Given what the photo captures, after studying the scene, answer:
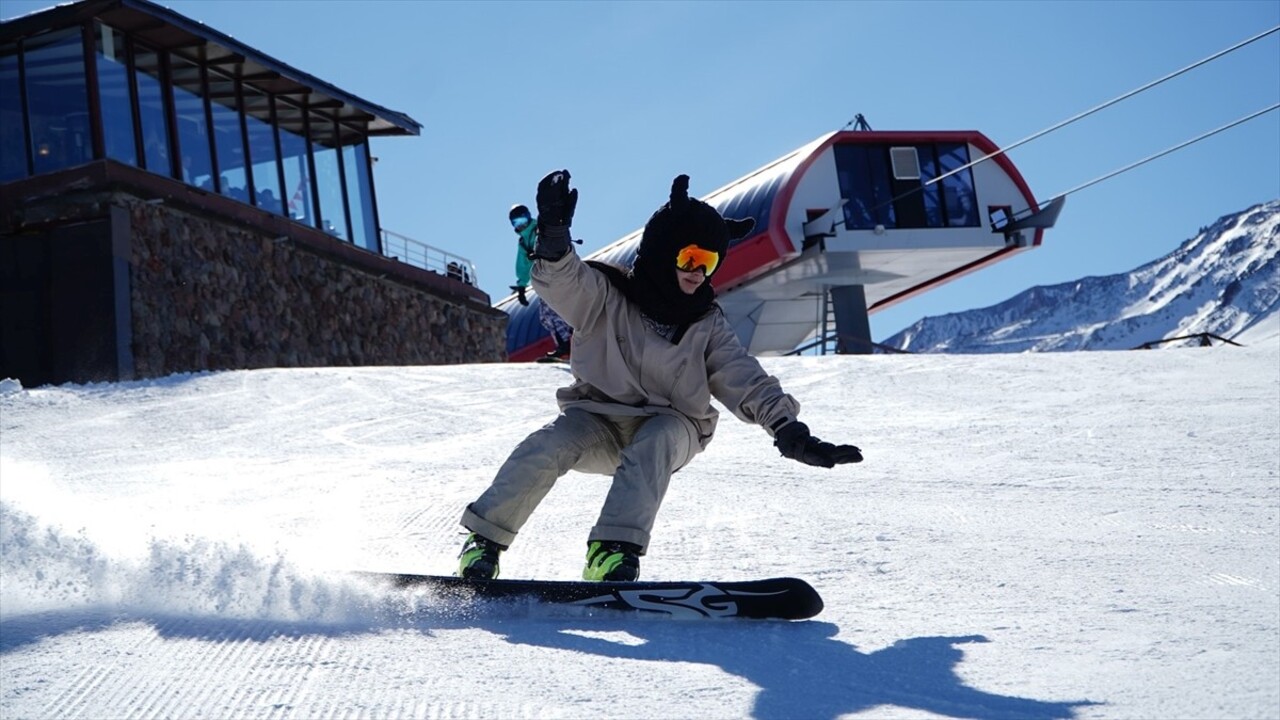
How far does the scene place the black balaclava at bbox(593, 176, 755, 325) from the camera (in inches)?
176

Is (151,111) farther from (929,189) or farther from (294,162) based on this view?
(929,189)

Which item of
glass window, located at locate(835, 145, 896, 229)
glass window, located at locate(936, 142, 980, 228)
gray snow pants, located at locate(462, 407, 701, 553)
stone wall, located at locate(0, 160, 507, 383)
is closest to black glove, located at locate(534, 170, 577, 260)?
gray snow pants, located at locate(462, 407, 701, 553)

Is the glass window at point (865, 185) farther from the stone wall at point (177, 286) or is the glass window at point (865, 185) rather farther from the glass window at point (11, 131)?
the glass window at point (11, 131)

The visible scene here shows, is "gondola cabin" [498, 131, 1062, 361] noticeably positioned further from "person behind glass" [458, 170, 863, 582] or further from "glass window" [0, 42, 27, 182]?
"person behind glass" [458, 170, 863, 582]

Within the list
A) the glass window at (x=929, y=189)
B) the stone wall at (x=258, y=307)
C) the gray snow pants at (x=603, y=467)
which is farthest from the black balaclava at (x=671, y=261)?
the glass window at (x=929, y=189)

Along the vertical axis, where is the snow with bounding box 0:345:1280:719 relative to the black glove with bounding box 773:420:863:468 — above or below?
below

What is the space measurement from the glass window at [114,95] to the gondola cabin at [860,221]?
9.78 meters

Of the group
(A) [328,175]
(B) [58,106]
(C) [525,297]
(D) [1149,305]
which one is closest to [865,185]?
(A) [328,175]

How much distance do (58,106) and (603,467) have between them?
1256 cm

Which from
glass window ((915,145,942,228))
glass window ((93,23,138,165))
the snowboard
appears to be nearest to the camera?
the snowboard

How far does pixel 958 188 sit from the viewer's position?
2616 centimetres

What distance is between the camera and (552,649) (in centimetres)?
339

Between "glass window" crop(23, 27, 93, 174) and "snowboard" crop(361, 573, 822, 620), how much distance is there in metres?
12.6

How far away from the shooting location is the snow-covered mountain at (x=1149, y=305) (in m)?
96.2
